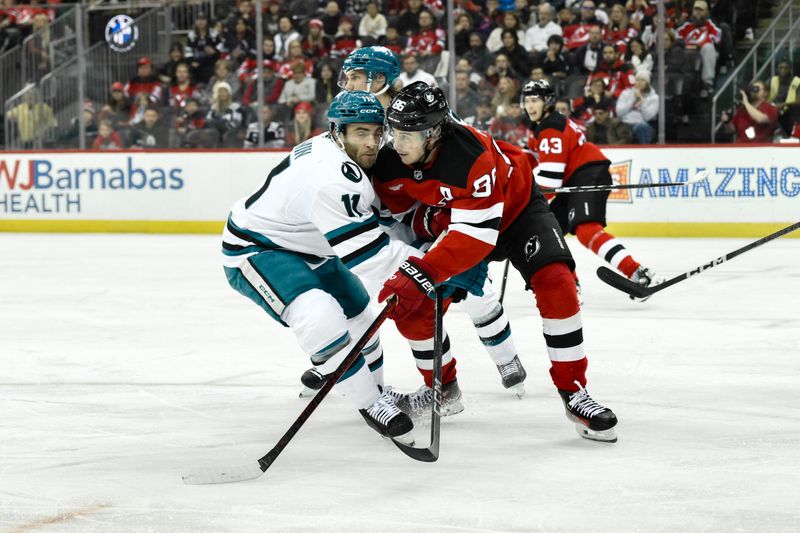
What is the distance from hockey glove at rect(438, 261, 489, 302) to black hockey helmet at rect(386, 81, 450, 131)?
44cm

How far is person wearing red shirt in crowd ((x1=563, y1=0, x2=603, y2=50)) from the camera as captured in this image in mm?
9594

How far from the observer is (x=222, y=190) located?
33.5 ft

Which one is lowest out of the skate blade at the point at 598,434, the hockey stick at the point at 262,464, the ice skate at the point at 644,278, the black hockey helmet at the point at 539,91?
the ice skate at the point at 644,278

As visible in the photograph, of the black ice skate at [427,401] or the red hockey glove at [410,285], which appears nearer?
the red hockey glove at [410,285]

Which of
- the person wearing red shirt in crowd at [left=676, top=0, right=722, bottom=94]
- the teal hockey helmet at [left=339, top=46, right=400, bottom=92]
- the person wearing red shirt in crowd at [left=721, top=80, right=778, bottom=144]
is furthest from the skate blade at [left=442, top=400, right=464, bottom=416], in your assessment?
the person wearing red shirt in crowd at [left=676, top=0, right=722, bottom=94]

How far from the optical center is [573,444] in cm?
313

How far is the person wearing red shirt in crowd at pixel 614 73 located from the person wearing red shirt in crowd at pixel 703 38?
491 millimetres

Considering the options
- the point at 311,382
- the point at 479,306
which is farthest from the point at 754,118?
the point at 311,382

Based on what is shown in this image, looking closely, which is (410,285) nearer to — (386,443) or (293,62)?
(386,443)

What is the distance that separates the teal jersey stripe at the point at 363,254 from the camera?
118 inches

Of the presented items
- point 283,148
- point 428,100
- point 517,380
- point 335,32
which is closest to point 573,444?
point 517,380

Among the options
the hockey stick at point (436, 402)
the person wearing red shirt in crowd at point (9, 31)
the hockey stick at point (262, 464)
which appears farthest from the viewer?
the person wearing red shirt in crowd at point (9, 31)

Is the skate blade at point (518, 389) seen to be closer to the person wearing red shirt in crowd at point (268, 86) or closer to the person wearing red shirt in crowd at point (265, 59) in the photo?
the person wearing red shirt in crowd at point (268, 86)

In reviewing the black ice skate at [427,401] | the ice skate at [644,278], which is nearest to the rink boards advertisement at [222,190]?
the ice skate at [644,278]
